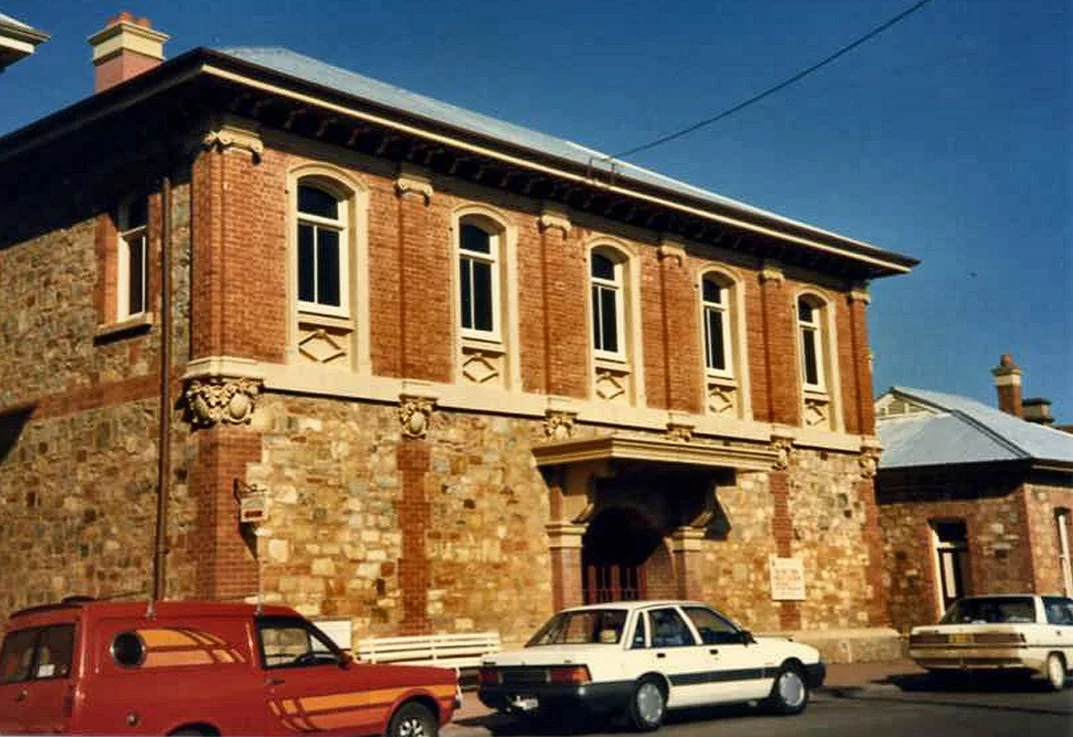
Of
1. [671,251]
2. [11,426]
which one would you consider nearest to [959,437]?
[671,251]

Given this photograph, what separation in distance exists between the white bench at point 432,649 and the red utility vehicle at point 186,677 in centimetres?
574

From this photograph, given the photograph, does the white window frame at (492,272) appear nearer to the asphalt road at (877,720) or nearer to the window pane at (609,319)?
the window pane at (609,319)

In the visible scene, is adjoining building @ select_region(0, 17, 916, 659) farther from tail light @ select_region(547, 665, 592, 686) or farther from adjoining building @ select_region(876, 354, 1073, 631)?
adjoining building @ select_region(876, 354, 1073, 631)

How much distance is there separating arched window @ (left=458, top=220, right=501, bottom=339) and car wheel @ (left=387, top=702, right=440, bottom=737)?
29.9 ft

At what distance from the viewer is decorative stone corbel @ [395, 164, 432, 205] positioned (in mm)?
20625

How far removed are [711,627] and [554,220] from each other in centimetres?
873

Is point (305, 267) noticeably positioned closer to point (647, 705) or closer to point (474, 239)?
point (474, 239)

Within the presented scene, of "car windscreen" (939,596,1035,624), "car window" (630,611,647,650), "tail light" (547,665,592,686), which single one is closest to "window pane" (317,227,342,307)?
"car window" (630,611,647,650)

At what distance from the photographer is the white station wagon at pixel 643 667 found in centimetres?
1498

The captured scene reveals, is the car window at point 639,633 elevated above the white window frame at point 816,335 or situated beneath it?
situated beneath

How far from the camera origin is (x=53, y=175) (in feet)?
69.7

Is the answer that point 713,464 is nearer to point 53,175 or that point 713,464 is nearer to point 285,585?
point 285,585

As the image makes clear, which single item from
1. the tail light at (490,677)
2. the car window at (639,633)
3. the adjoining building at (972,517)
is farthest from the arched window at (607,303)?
the adjoining building at (972,517)

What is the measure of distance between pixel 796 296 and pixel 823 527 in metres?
4.74
